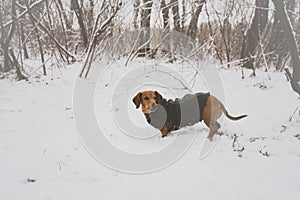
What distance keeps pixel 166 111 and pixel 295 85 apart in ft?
6.86

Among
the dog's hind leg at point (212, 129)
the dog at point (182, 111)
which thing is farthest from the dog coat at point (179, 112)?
the dog's hind leg at point (212, 129)

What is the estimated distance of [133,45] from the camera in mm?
8195

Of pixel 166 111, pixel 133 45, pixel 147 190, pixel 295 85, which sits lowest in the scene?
pixel 147 190

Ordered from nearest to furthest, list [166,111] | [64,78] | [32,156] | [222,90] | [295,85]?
A: [32,156], [166,111], [295,85], [222,90], [64,78]

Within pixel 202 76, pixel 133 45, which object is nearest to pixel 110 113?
pixel 202 76

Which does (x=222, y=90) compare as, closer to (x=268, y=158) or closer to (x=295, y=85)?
(x=295, y=85)

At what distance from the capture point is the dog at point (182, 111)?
363 centimetres

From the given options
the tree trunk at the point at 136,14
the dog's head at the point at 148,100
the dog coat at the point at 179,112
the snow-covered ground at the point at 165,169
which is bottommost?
the snow-covered ground at the point at 165,169

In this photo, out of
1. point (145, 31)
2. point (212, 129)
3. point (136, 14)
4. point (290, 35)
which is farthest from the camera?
point (145, 31)

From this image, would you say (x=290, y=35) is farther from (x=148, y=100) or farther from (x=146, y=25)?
(x=146, y=25)

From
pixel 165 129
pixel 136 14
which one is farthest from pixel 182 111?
pixel 136 14

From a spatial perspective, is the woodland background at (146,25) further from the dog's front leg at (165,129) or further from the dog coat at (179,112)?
the dog's front leg at (165,129)

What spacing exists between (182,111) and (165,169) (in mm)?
1118

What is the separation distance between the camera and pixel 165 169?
2.86 meters
